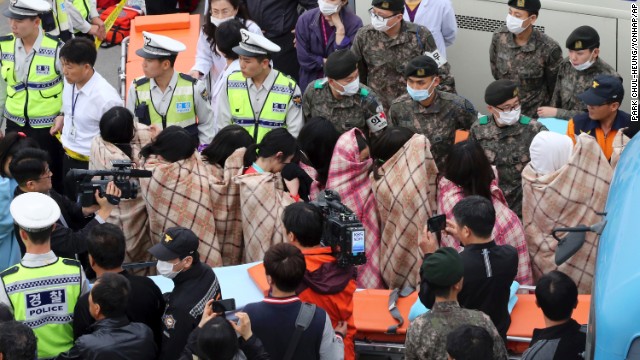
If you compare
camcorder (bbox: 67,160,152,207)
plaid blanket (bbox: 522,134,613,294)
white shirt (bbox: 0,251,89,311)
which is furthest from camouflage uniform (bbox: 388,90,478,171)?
white shirt (bbox: 0,251,89,311)

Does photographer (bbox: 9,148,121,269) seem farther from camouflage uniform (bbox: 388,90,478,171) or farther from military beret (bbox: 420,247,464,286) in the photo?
camouflage uniform (bbox: 388,90,478,171)

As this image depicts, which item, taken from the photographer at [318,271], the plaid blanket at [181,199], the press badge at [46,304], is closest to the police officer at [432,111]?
the plaid blanket at [181,199]

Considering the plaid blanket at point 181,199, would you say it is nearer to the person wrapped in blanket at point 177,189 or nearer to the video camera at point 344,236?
the person wrapped in blanket at point 177,189

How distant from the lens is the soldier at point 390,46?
9.57 metres

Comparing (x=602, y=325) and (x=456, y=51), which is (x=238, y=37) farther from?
(x=602, y=325)

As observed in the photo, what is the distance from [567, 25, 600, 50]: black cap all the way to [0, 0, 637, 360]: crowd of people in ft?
0.05

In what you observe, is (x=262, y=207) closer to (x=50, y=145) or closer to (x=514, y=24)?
(x=50, y=145)

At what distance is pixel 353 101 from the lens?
8891mm

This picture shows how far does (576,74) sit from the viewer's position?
9305 millimetres

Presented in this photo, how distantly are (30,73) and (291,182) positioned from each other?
281 centimetres

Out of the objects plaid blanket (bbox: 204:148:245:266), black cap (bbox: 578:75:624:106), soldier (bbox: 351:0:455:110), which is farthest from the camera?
soldier (bbox: 351:0:455:110)

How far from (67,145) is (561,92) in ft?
12.6

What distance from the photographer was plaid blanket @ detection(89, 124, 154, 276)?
304 inches

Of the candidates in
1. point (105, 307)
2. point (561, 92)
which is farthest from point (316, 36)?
point (105, 307)
